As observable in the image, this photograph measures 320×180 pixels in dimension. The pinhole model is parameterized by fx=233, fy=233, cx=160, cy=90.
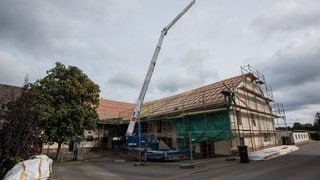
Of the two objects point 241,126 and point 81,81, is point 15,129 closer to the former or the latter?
point 81,81

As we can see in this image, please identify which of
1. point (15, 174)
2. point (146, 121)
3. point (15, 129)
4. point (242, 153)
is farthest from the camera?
point (146, 121)

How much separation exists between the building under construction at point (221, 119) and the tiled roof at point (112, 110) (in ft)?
11.5

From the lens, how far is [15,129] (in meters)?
8.49

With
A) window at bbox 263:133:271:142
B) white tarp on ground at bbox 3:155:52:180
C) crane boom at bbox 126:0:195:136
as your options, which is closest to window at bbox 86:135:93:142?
crane boom at bbox 126:0:195:136

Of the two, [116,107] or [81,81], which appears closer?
[81,81]

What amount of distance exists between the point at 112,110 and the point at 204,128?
1868cm

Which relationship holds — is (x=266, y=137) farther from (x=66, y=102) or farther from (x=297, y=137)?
(x=66, y=102)

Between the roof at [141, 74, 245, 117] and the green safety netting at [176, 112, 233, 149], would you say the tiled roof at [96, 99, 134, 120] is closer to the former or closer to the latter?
the roof at [141, 74, 245, 117]

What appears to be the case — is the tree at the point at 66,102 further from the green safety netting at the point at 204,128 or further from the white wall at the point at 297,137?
the white wall at the point at 297,137

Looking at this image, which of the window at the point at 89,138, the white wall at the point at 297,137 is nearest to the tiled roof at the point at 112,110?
the window at the point at 89,138

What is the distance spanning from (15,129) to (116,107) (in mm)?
28586

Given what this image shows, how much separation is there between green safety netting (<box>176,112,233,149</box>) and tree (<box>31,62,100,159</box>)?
8.35 meters

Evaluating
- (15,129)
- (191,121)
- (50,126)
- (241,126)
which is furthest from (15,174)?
(241,126)

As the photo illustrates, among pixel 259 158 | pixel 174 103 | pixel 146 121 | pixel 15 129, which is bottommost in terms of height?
pixel 259 158
